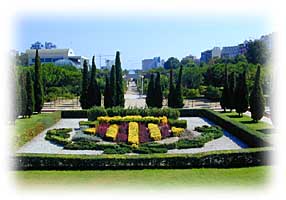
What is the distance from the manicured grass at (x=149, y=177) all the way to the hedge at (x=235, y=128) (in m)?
2.00

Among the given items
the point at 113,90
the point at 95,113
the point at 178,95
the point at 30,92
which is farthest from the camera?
the point at 178,95

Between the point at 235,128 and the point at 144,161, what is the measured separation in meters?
5.70

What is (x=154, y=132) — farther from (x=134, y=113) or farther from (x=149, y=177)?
(x=149, y=177)

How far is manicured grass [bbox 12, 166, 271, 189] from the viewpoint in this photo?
6.93m

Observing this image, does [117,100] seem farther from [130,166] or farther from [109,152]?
[130,166]

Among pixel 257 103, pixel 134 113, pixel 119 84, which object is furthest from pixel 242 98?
pixel 119 84

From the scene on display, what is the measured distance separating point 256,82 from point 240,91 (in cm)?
267

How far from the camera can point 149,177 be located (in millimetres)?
7547

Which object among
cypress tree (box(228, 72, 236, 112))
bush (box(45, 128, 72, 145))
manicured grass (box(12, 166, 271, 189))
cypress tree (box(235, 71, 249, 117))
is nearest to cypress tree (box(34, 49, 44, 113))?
bush (box(45, 128, 72, 145))

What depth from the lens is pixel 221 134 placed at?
13078 millimetres

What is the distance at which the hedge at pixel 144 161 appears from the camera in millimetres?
8281

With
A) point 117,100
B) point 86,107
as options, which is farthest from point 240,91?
point 86,107

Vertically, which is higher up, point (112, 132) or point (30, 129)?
point (30, 129)

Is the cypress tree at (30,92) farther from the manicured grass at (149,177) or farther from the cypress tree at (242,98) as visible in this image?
the manicured grass at (149,177)
